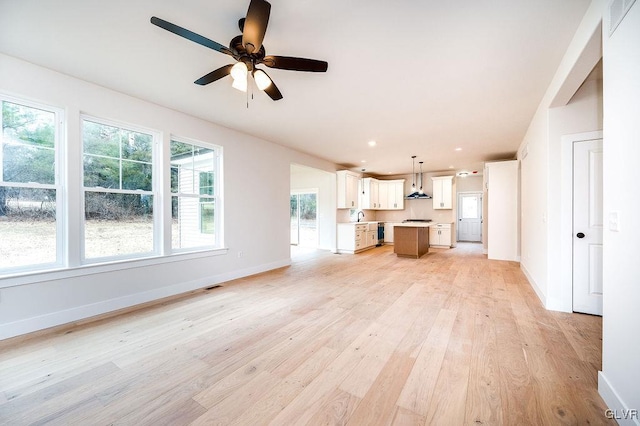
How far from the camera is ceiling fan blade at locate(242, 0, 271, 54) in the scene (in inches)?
62.4

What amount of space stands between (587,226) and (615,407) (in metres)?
2.20

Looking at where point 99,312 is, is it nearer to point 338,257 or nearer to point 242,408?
point 242,408

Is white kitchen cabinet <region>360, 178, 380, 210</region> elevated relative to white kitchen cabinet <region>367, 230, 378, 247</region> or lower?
elevated

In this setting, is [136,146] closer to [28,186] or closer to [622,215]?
[28,186]

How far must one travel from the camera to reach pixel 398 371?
192 centimetres

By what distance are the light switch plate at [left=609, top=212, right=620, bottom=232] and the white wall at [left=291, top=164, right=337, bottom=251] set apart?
643 centimetres

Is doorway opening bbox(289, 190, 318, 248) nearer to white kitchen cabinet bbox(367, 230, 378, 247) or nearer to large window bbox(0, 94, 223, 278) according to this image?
white kitchen cabinet bbox(367, 230, 378, 247)

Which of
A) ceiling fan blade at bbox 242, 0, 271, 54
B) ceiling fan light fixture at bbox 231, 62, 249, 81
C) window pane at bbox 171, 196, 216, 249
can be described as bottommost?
window pane at bbox 171, 196, 216, 249

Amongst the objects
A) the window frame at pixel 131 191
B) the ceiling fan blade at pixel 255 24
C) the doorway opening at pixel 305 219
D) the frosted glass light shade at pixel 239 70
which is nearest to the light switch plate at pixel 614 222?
the ceiling fan blade at pixel 255 24

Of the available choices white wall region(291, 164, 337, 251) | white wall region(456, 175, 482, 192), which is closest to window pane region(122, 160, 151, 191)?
white wall region(291, 164, 337, 251)

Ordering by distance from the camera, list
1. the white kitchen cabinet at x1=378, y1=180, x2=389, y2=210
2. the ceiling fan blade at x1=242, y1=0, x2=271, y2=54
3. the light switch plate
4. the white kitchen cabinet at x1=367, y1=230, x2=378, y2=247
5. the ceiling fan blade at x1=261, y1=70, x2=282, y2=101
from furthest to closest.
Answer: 1. the white kitchen cabinet at x1=378, y1=180, x2=389, y2=210
2. the white kitchen cabinet at x1=367, y1=230, x2=378, y2=247
3. the ceiling fan blade at x1=261, y1=70, x2=282, y2=101
4. the ceiling fan blade at x1=242, y1=0, x2=271, y2=54
5. the light switch plate

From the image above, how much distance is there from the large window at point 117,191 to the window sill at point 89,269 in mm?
156

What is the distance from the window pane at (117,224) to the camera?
3.13 m

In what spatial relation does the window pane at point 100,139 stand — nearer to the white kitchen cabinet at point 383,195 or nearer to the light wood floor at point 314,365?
the light wood floor at point 314,365
